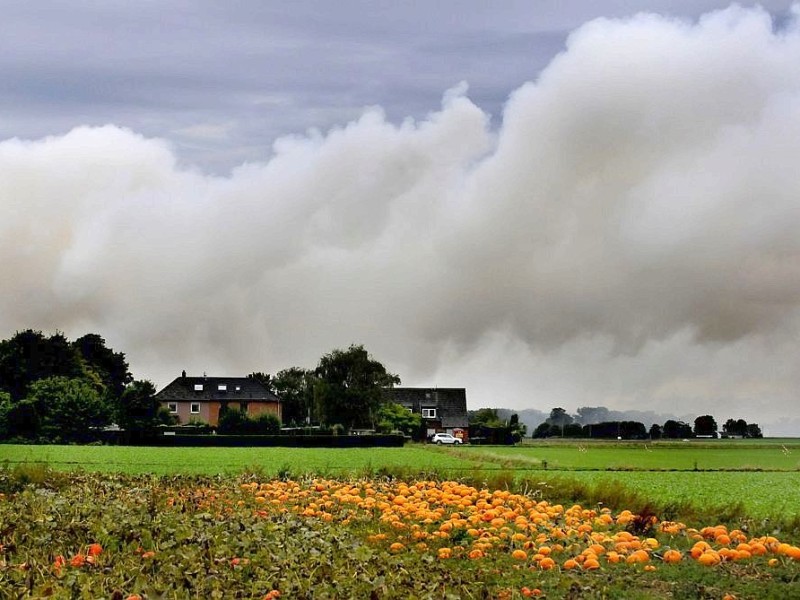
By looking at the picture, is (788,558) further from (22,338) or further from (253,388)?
(253,388)

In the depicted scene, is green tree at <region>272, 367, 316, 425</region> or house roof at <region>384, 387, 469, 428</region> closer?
house roof at <region>384, 387, 469, 428</region>

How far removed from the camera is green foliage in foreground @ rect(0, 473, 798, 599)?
6945 mm

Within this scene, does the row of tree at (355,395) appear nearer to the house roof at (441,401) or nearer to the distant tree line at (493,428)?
the distant tree line at (493,428)

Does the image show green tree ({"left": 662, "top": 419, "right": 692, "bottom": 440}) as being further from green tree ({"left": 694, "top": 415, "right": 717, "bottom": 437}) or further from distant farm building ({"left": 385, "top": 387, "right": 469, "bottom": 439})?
distant farm building ({"left": 385, "top": 387, "right": 469, "bottom": 439})

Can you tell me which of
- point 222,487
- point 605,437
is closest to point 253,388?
point 605,437

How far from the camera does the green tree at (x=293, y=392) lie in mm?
119500

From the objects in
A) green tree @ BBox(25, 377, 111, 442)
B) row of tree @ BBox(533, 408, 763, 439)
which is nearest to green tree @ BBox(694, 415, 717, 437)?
row of tree @ BBox(533, 408, 763, 439)

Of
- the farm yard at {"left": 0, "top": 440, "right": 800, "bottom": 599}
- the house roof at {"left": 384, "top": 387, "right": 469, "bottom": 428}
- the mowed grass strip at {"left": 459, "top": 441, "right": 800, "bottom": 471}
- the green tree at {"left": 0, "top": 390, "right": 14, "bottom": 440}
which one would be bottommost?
the mowed grass strip at {"left": 459, "top": 441, "right": 800, "bottom": 471}

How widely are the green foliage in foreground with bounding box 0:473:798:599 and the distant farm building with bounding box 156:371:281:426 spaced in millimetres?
95821

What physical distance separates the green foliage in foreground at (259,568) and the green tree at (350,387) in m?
75.2

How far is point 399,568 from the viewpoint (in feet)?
26.2

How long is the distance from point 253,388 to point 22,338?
32356mm

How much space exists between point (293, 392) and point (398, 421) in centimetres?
4116

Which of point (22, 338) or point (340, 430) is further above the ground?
point (22, 338)
